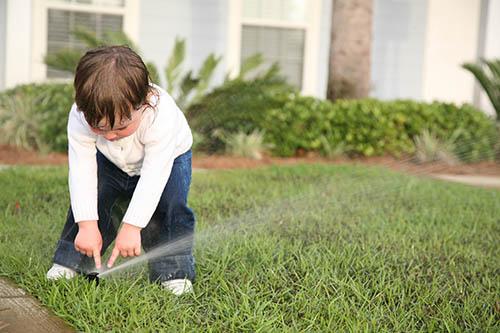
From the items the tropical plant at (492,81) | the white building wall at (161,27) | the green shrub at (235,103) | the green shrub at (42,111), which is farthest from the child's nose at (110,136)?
the tropical plant at (492,81)

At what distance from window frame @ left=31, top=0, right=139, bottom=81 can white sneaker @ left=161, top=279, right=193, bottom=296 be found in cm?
580

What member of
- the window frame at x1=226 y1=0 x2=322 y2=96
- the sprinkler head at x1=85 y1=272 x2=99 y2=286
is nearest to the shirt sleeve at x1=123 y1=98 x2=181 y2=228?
the sprinkler head at x1=85 y1=272 x2=99 y2=286

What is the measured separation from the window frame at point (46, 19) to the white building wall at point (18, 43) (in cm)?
21

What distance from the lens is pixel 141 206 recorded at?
7.63 ft

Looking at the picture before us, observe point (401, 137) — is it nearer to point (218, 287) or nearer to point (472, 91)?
point (472, 91)

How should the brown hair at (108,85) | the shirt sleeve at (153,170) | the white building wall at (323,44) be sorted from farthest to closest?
the white building wall at (323,44) → the shirt sleeve at (153,170) → the brown hair at (108,85)

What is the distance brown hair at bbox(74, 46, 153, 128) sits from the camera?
6.77 feet

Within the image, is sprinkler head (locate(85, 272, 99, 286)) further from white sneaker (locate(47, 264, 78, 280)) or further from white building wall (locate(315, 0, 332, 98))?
white building wall (locate(315, 0, 332, 98))

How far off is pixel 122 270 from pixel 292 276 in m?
0.68

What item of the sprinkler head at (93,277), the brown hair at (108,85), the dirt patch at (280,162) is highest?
the brown hair at (108,85)

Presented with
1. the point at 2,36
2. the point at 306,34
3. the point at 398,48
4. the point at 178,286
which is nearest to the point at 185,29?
the point at 306,34

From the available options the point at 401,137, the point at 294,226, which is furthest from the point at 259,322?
the point at 401,137

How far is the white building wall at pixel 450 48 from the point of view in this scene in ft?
31.1

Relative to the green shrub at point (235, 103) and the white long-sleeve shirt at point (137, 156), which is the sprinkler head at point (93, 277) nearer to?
the white long-sleeve shirt at point (137, 156)
